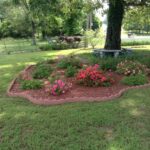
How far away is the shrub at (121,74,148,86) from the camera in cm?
656

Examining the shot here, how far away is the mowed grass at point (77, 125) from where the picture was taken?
144 inches

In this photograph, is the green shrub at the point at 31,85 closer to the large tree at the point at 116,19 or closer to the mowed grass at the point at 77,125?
the mowed grass at the point at 77,125

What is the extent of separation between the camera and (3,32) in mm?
34781

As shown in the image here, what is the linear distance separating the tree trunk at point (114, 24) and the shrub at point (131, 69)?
13.0ft

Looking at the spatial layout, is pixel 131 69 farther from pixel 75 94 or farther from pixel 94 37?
pixel 94 37

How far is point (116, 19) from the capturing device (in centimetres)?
1112

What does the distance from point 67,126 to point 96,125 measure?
492 millimetres

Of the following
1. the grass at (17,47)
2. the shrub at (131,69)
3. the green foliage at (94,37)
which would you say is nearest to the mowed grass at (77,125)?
the shrub at (131,69)

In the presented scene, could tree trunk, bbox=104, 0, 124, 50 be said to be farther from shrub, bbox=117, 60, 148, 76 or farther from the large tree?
shrub, bbox=117, 60, 148, 76

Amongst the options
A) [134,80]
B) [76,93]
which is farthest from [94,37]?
[76,93]

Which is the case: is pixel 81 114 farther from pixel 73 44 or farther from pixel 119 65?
pixel 73 44

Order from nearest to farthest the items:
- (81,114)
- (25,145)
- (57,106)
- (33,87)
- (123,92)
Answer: (25,145) → (81,114) → (57,106) → (123,92) → (33,87)

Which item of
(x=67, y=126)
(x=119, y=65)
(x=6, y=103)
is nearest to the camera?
(x=67, y=126)

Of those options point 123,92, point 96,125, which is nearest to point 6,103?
point 96,125
